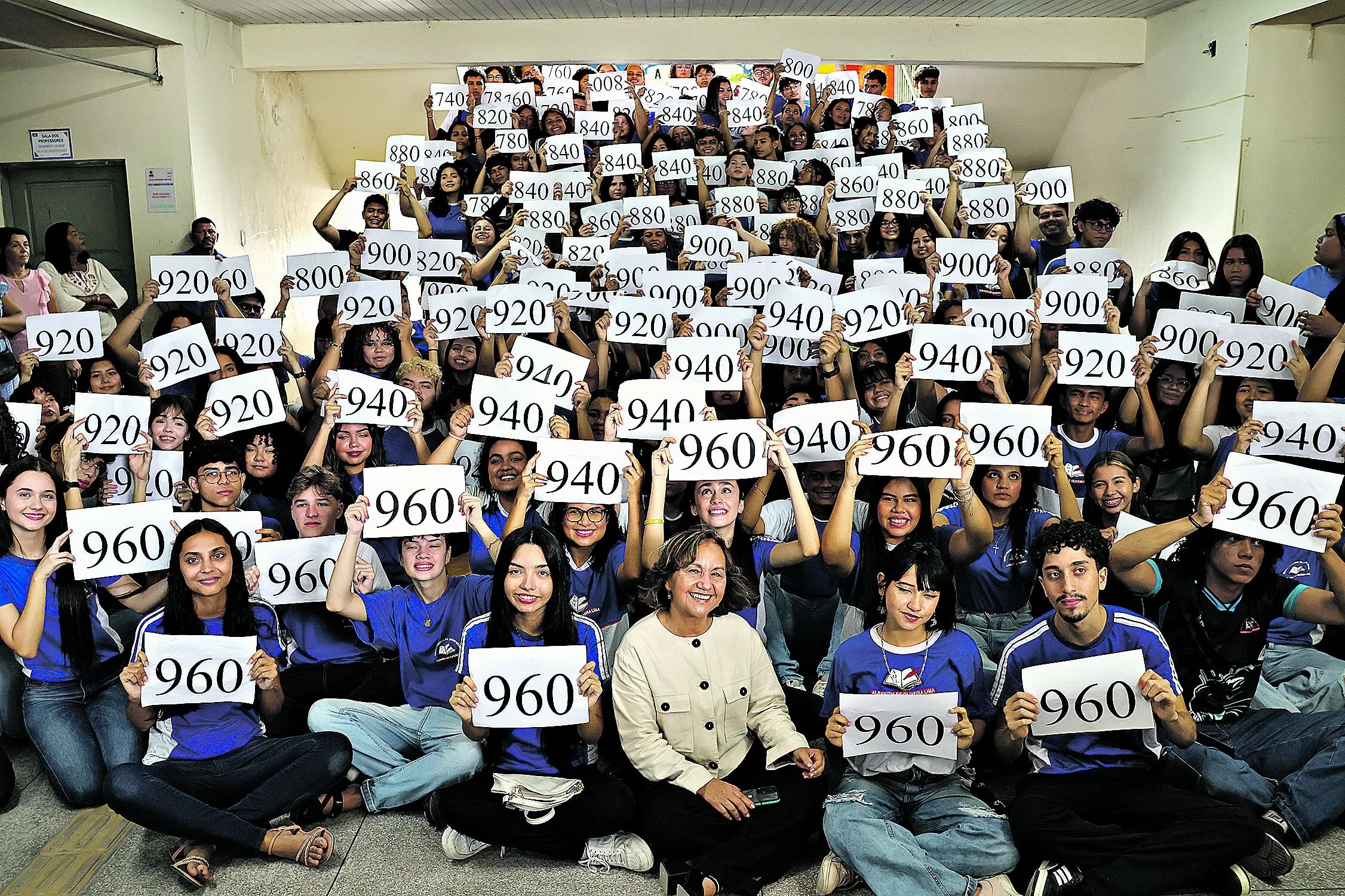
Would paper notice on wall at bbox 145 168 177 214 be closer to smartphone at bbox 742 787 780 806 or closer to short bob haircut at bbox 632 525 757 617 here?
short bob haircut at bbox 632 525 757 617

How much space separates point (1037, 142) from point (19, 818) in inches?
450

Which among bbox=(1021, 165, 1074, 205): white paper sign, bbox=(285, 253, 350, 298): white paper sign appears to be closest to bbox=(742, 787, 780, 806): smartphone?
bbox=(285, 253, 350, 298): white paper sign

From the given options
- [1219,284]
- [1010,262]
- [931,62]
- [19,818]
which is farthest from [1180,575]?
[931,62]

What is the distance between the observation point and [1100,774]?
3.29 metres

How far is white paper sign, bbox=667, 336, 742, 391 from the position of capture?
4801 millimetres

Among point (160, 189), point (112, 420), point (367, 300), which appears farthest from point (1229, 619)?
point (160, 189)

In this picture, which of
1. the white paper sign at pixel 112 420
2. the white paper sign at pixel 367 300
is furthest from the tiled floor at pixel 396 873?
the white paper sign at pixel 367 300

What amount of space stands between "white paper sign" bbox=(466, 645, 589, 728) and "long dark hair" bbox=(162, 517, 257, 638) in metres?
0.85

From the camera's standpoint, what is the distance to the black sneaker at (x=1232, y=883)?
10.1 feet

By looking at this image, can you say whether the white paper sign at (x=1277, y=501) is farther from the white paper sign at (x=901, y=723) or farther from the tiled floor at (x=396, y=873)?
the white paper sign at (x=901, y=723)

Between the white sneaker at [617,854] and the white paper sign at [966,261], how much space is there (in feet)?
12.7

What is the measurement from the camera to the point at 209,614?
358 centimetres

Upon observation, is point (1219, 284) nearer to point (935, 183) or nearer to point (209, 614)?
point (935, 183)

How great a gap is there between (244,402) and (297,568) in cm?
128
